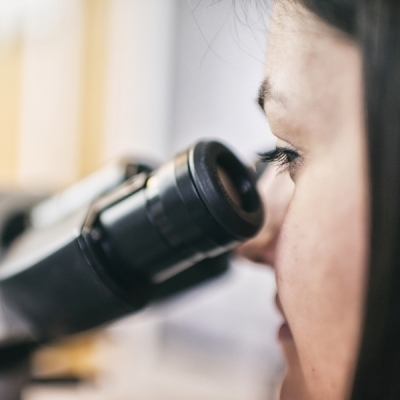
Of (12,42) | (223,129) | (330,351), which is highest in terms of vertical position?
(12,42)

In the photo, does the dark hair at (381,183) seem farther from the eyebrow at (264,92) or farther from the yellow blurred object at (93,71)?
the yellow blurred object at (93,71)

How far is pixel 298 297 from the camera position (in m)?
0.26

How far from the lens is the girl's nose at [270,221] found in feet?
1.16

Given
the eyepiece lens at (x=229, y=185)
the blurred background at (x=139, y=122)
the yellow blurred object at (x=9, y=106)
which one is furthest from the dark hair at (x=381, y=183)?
the yellow blurred object at (x=9, y=106)

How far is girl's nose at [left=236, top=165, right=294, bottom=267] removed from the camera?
1.16 feet

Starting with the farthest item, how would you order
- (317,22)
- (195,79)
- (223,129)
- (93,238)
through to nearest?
(195,79), (223,129), (93,238), (317,22)

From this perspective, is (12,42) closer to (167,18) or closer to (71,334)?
(167,18)

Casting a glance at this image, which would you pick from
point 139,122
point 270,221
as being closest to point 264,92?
point 270,221

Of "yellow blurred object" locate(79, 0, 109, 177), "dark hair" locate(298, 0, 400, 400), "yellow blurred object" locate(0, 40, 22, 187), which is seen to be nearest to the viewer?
"dark hair" locate(298, 0, 400, 400)

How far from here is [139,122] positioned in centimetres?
114

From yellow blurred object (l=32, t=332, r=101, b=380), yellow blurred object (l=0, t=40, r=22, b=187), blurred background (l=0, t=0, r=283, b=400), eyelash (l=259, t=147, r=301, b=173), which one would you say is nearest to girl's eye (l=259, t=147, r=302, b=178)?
eyelash (l=259, t=147, r=301, b=173)

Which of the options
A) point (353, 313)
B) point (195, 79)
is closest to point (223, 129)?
point (195, 79)

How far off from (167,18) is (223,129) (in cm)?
32

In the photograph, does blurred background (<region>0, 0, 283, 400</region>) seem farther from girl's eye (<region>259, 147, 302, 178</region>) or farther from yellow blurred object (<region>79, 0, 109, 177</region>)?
girl's eye (<region>259, 147, 302, 178</region>)
